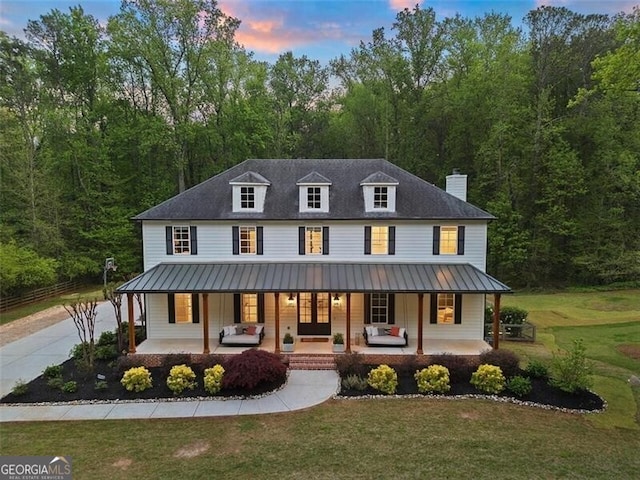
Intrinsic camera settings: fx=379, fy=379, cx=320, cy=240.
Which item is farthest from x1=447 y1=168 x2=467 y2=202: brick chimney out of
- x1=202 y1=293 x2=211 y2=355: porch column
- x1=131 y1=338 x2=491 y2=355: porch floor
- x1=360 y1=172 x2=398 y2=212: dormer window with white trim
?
x1=202 y1=293 x2=211 y2=355: porch column

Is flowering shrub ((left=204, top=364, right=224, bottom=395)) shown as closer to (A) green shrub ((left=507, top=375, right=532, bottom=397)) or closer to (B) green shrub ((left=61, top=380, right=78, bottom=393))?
(B) green shrub ((left=61, top=380, right=78, bottom=393))

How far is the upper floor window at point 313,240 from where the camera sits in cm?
1545

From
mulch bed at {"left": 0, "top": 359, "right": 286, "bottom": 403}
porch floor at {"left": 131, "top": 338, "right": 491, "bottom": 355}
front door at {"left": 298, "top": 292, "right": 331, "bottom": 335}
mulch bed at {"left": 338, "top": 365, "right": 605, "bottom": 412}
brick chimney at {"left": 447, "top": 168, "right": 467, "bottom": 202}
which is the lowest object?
mulch bed at {"left": 338, "top": 365, "right": 605, "bottom": 412}

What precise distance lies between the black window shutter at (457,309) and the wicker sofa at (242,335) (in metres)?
7.58

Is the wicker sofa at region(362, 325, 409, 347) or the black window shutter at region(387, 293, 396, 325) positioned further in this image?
the black window shutter at region(387, 293, 396, 325)

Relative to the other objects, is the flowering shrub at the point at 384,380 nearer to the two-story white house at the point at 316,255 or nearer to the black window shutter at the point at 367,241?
the two-story white house at the point at 316,255

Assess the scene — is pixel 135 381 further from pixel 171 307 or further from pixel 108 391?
pixel 171 307

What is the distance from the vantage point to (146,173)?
31625 millimetres

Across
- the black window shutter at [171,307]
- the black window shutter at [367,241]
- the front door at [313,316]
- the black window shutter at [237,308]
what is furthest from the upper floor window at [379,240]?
the black window shutter at [171,307]

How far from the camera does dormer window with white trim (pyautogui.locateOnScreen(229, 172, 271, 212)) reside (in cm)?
1546

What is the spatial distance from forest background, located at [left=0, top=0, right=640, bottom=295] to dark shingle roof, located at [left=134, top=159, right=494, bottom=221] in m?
12.8

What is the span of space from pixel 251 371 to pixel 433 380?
551cm

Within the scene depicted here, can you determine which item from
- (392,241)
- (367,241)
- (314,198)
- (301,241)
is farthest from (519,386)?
(314,198)

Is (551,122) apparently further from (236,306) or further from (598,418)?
(236,306)
